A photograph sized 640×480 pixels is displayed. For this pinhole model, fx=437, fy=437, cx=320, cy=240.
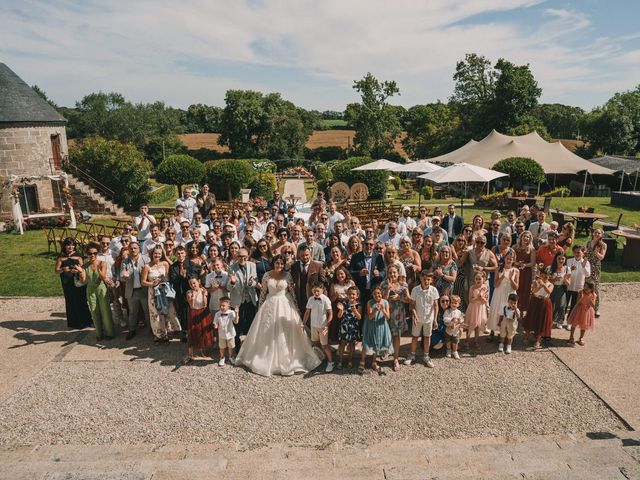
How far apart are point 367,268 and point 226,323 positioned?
2.63 metres

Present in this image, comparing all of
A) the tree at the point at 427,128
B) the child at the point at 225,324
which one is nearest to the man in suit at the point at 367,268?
the child at the point at 225,324

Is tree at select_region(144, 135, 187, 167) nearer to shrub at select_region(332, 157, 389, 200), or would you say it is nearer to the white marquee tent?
shrub at select_region(332, 157, 389, 200)

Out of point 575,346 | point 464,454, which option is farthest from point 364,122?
point 464,454

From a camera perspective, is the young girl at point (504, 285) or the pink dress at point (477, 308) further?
the young girl at point (504, 285)

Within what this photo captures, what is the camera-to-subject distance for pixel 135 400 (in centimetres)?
656

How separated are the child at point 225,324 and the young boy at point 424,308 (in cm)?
303

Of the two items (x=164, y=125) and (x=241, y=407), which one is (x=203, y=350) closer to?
(x=241, y=407)

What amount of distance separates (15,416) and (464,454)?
20.3 ft

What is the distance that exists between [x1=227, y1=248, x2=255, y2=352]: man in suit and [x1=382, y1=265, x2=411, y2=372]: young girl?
7.68ft

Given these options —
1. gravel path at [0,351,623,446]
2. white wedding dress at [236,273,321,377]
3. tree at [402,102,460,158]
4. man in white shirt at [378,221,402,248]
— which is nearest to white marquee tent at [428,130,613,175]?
man in white shirt at [378,221,402,248]

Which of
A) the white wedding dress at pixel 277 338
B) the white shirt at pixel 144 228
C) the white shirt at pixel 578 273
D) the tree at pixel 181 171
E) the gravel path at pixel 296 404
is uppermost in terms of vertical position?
the tree at pixel 181 171

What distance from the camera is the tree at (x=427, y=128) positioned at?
1984 inches

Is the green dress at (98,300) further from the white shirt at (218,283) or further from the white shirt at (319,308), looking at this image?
the white shirt at (319,308)

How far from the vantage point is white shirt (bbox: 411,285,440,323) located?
731 cm
